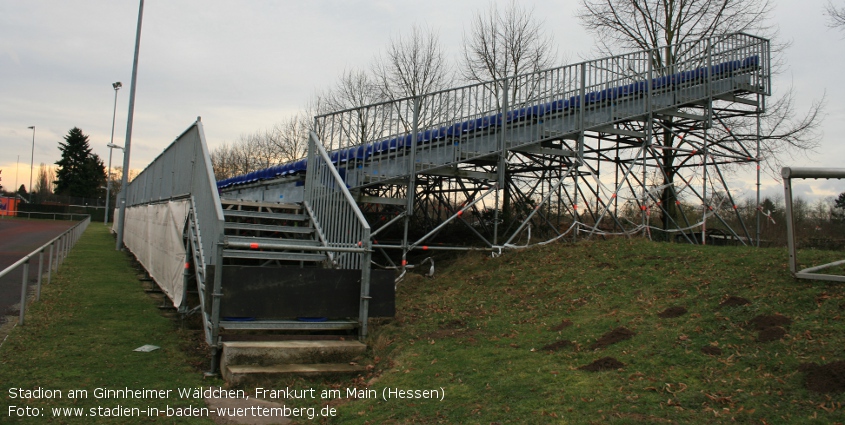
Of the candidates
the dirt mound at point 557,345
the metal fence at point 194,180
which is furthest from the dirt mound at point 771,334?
the metal fence at point 194,180

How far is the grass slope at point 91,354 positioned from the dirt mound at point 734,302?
533cm

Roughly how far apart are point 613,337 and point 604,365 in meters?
0.75

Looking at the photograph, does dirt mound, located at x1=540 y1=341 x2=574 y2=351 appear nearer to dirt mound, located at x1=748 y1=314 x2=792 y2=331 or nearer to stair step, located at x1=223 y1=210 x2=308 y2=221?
dirt mound, located at x1=748 y1=314 x2=792 y2=331

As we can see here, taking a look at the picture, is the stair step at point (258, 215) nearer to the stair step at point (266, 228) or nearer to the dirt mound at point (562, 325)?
the stair step at point (266, 228)

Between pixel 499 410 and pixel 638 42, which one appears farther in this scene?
pixel 638 42

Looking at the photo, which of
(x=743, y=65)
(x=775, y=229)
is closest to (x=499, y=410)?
(x=743, y=65)

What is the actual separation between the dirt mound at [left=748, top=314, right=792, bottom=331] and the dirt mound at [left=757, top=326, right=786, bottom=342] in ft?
0.32

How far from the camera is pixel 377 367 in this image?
6.54m

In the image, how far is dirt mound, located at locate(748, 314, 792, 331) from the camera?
540 centimetres

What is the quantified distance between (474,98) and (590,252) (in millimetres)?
3987

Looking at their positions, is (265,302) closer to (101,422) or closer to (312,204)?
(101,422)

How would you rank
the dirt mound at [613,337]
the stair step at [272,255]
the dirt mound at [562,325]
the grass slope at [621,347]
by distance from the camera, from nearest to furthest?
1. the grass slope at [621,347]
2. the dirt mound at [613,337]
3. the dirt mound at [562,325]
4. the stair step at [272,255]

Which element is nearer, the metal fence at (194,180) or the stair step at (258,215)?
the metal fence at (194,180)

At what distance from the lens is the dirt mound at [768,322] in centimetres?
540
